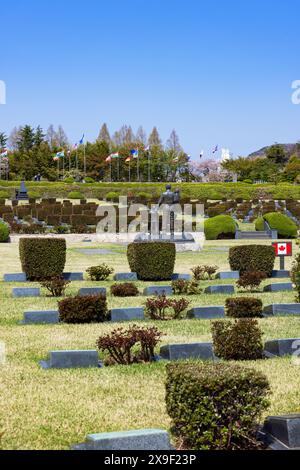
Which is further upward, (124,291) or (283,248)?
(283,248)

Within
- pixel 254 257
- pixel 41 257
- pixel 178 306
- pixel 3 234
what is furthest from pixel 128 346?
pixel 3 234

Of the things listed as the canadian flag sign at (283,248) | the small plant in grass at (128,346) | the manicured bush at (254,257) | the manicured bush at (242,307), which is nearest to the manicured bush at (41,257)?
the manicured bush at (254,257)

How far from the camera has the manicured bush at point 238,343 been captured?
10914 mm

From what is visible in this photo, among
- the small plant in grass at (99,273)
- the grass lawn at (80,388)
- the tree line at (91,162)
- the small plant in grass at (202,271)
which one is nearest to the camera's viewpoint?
the grass lawn at (80,388)

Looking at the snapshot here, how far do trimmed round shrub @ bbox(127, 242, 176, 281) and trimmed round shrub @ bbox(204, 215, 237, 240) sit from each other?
18039 millimetres

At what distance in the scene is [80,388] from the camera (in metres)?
9.13

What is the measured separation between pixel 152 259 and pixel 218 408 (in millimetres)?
15431

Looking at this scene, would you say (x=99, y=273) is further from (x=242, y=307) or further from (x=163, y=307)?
(x=242, y=307)

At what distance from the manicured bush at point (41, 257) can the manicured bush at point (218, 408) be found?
1506cm

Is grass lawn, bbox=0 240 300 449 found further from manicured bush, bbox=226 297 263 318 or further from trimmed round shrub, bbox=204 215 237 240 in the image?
trimmed round shrub, bbox=204 215 237 240

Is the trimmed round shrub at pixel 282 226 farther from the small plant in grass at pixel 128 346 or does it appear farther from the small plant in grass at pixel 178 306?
the small plant in grass at pixel 128 346

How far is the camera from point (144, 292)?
1848cm

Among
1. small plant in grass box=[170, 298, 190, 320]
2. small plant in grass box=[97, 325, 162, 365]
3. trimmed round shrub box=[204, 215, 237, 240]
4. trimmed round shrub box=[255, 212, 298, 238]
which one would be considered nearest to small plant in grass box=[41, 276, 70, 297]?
small plant in grass box=[170, 298, 190, 320]

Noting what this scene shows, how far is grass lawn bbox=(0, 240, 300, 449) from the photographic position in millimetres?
7559
